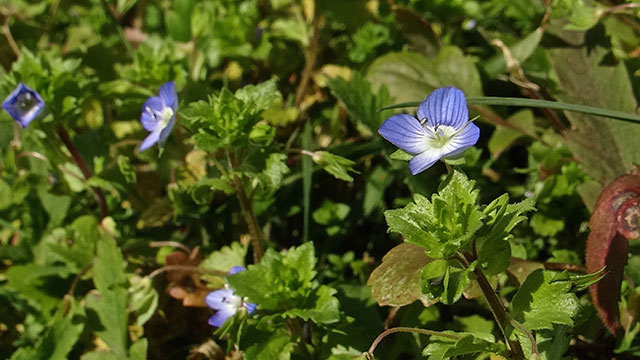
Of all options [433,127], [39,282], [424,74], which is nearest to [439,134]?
[433,127]

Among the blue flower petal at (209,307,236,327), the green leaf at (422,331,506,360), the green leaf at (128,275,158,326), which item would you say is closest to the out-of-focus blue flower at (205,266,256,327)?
the blue flower petal at (209,307,236,327)

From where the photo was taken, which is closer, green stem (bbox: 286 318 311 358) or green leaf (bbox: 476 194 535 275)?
green leaf (bbox: 476 194 535 275)

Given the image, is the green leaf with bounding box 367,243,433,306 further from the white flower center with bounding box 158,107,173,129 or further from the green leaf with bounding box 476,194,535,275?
the white flower center with bounding box 158,107,173,129

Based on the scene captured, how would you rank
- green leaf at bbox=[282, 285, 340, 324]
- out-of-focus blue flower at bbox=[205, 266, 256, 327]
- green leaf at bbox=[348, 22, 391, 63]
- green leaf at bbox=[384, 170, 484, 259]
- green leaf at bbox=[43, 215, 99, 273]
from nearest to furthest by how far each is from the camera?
green leaf at bbox=[384, 170, 484, 259], green leaf at bbox=[282, 285, 340, 324], out-of-focus blue flower at bbox=[205, 266, 256, 327], green leaf at bbox=[43, 215, 99, 273], green leaf at bbox=[348, 22, 391, 63]

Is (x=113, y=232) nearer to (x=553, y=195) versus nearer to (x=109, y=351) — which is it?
(x=109, y=351)

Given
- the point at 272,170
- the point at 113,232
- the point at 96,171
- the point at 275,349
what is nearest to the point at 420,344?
the point at 275,349

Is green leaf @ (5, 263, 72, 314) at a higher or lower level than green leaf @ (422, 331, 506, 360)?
lower

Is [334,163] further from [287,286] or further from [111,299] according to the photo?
[111,299]
